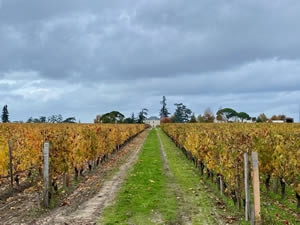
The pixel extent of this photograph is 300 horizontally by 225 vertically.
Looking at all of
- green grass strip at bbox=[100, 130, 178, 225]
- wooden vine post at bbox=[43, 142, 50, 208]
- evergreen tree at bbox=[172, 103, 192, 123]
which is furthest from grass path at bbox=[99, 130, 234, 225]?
evergreen tree at bbox=[172, 103, 192, 123]

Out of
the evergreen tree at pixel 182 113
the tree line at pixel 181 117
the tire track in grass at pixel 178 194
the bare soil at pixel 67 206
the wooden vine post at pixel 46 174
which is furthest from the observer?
the evergreen tree at pixel 182 113

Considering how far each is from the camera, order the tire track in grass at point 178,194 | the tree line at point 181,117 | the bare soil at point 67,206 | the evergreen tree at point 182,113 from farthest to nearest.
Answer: the evergreen tree at point 182,113 → the tree line at point 181,117 → the bare soil at point 67,206 → the tire track in grass at point 178,194

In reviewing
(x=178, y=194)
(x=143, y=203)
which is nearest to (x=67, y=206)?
(x=143, y=203)

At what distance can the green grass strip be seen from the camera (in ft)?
21.8

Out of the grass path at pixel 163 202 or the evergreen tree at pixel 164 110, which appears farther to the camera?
the evergreen tree at pixel 164 110

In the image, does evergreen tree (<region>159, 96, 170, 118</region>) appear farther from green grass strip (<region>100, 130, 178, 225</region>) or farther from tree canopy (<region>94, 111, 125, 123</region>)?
green grass strip (<region>100, 130, 178, 225</region>)

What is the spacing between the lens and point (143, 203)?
7895 mm

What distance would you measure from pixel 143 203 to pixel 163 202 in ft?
2.14

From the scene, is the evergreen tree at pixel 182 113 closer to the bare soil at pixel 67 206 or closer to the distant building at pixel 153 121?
the distant building at pixel 153 121

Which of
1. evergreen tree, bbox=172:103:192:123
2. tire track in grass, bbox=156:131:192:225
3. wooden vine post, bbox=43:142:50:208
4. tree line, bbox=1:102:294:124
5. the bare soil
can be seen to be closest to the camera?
tire track in grass, bbox=156:131:192:225

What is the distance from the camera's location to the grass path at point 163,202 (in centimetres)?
664

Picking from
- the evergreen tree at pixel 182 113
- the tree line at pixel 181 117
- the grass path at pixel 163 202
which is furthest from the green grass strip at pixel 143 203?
the evergreen tree at pixel 182 113

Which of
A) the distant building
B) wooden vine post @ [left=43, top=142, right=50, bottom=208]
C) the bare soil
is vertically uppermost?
the distant building

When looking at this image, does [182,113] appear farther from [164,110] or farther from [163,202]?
[163,202]
